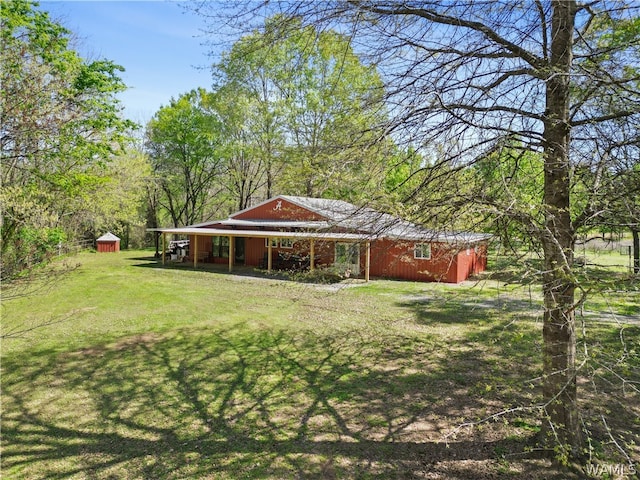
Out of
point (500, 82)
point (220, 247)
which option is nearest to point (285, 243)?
point (220, 247)

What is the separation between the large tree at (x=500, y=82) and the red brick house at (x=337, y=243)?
77 centimetres

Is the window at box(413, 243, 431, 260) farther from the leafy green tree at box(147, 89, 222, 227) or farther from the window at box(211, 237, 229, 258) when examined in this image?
the leafy green tree at box(147, 89, 222, 227)

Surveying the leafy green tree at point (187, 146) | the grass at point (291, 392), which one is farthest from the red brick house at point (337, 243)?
the leafy green tree at point (187, 146)

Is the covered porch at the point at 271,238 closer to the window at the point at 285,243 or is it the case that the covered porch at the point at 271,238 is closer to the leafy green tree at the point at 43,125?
the window at the point at 285,243

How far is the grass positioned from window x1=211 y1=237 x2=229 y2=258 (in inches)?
464

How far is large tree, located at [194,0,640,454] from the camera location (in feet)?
12.1

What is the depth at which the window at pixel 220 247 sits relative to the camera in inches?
910

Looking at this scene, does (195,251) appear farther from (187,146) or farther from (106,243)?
(106,243)

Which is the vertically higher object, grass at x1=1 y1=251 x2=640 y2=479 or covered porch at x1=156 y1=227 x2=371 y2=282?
covered porch at x1=156 y1=227 x2=371 y2=282

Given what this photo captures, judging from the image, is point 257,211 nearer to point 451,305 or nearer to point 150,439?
point 451,305

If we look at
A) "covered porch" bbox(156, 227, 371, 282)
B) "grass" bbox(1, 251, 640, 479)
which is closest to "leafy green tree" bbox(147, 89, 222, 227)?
"covered porch" bbox(156, 227, 371, 282)

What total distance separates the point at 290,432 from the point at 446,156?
3953mm

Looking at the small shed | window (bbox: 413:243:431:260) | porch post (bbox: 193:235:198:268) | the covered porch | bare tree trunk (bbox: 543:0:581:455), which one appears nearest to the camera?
bare tree trunk (bbox: 543:0:581:455)

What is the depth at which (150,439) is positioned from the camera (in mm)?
4766
